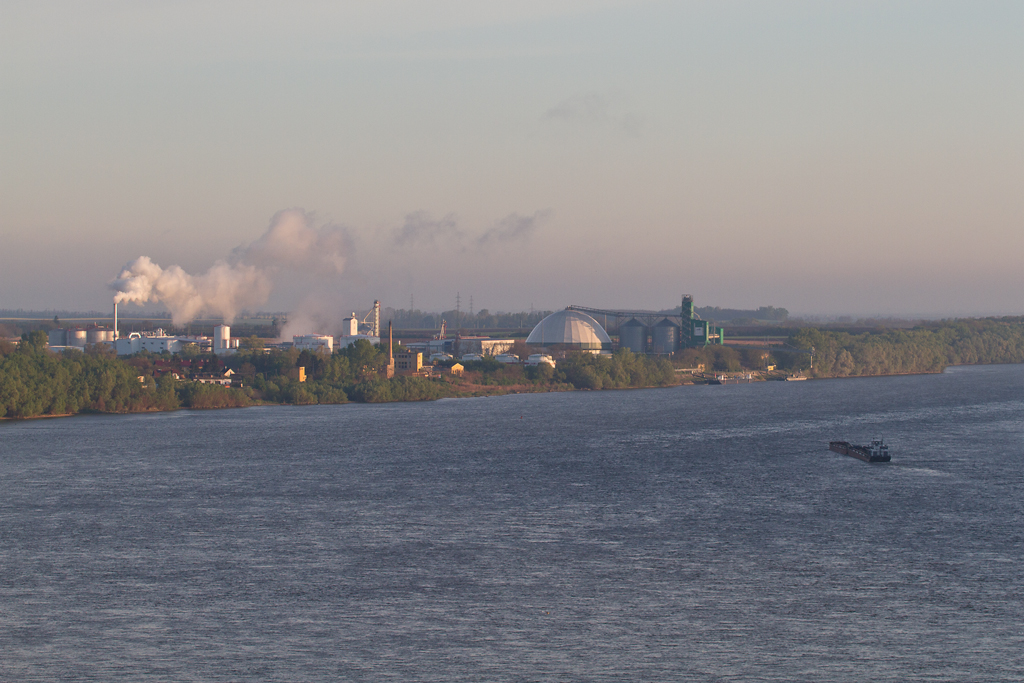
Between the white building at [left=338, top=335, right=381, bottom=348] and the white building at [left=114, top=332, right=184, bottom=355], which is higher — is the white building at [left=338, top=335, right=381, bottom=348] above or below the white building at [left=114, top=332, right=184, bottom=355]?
above

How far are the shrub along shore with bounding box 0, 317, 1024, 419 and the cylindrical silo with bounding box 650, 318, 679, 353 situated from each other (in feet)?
15.1

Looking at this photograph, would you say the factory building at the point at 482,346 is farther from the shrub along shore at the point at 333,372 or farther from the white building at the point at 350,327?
the white building at the point at 350,327

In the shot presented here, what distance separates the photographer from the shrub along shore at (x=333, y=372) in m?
50.5

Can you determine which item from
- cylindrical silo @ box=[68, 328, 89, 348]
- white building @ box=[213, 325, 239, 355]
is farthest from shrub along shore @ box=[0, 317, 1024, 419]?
cylindrical silo @ box=[68, 328, 89, 348]

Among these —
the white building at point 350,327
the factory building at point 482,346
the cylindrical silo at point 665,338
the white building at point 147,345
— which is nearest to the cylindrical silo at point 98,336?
the white building at point 147,345

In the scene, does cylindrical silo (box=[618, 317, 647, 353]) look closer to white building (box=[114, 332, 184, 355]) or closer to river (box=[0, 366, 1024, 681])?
white building (box=[114, 332, 184, 355])

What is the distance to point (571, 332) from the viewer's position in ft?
312

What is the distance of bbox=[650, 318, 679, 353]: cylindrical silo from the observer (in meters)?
97.0

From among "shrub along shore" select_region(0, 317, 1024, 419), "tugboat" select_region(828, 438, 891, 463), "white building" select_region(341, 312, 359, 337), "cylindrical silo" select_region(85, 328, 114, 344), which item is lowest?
"tugboat" select_region(828, 438, 891, 463)

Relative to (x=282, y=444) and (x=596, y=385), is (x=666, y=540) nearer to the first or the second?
(x=282, y=444)

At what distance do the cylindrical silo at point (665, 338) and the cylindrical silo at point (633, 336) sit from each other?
2.87 ft

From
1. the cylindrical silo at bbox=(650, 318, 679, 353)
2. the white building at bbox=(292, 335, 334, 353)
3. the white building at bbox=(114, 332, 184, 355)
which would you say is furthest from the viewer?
the cylindrical silo at bbox=(650, 318, 679, 353)

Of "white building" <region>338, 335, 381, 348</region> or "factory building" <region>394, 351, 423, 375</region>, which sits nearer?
"factory building" <region>394, 351, 423, 375</region>

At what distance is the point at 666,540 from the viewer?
70.5 ft
